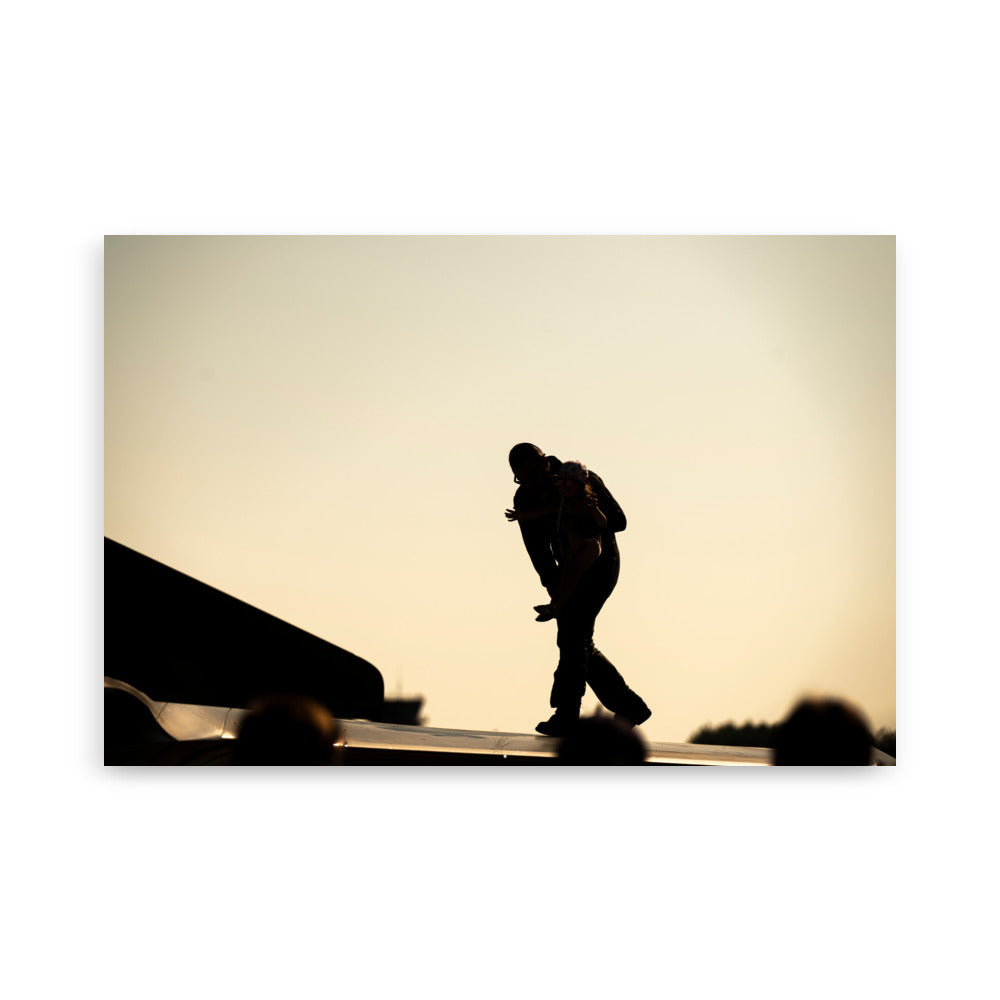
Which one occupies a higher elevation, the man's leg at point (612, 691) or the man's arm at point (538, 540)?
the man's arm at point (538, 540)

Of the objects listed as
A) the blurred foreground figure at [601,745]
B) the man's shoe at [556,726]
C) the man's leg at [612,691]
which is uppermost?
the man's leg at [612,691]

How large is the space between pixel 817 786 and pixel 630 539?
1.02 m

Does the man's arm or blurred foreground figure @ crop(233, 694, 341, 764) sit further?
the man's arm

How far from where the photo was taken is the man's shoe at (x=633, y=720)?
3.98 meters

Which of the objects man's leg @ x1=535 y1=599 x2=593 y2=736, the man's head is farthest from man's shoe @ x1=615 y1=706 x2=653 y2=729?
the man's head

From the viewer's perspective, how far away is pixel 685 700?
3.98 metres

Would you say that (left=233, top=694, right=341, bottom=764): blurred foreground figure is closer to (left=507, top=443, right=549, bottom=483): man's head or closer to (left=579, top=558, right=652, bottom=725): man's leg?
(left=579, top=558, right=652, bottom=725): man's leg

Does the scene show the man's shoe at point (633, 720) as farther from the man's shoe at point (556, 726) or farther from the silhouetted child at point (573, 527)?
the silhouetted child at point (573, 527)

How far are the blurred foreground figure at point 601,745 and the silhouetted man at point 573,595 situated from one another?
0.03 m

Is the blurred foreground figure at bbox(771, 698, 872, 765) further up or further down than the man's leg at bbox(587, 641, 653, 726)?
further down

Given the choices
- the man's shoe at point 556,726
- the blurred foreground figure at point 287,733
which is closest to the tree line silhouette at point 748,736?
the man's shoe at point 556,726

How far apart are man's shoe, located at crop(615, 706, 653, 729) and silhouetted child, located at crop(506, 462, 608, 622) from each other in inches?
15.9

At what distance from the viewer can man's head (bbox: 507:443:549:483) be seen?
13.2ft
